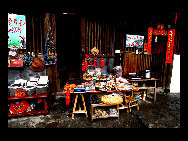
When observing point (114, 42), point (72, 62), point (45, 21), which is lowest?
point (72, 62)

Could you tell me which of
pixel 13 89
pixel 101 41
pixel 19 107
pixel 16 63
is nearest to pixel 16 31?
pixel 16 63

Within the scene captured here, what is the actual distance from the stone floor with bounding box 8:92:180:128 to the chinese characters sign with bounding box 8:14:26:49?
3.39 metres

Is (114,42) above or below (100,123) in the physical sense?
above

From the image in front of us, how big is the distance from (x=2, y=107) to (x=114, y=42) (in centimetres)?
680

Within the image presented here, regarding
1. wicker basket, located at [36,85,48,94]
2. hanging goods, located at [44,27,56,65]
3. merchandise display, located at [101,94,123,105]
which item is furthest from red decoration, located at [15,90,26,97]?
merchandise display, located at [101,94,123,105]

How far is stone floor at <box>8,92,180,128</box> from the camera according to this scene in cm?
443

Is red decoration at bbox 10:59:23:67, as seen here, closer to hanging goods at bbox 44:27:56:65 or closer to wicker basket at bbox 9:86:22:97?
hanging goods at bbox 44:27:56:65

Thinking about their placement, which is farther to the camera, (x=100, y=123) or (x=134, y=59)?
(x=134, y=59)

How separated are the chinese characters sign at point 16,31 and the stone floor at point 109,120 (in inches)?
134

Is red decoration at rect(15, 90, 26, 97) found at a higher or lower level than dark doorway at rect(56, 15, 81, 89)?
lower

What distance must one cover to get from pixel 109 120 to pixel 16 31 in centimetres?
581

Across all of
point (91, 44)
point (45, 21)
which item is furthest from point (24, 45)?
point (91, 44)

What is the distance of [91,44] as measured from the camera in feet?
24.3

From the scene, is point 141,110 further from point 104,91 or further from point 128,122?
point 104,91
